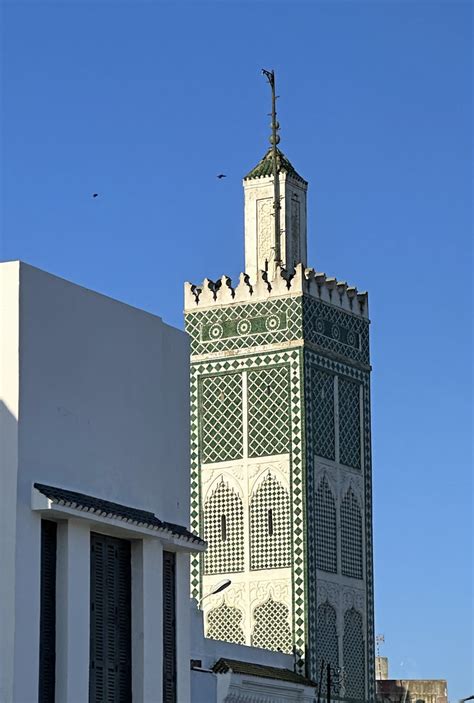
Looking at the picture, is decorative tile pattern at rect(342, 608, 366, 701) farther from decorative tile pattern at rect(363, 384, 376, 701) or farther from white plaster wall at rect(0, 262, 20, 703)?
white plaster wall at rect(0, 262, 20, 703)

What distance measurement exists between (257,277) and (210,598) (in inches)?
162

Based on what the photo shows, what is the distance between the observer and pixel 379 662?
4062 cm

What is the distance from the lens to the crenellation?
24.7m

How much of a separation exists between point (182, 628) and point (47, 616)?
6.30ft

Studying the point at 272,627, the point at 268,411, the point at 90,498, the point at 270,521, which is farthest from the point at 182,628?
the point at 268,411

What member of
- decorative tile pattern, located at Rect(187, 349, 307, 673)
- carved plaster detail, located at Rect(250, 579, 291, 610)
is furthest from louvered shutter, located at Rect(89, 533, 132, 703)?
carved plaster detail, located at Rect(250, 579, 291, 610)

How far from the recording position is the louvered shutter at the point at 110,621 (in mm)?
13922

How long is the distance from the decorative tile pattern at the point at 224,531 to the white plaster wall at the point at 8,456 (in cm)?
1168

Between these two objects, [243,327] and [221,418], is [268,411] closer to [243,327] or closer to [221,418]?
[221,418]

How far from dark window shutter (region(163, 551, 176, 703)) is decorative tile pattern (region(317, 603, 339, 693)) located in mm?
9288

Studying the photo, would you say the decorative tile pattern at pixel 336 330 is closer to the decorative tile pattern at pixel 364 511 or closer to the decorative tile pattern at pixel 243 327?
the decorative tile pattern at pixel 364 511

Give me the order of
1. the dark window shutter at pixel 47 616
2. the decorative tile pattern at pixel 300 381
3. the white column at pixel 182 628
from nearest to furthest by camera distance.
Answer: the dark window shutter at pixel 47 616 < the white column at pixel 182 628 < the decorative tile pattern at pixel 300 381

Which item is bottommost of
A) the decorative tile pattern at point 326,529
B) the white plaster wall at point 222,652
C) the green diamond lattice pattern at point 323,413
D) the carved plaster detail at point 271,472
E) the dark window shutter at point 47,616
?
the dark window shutter at point 47,616

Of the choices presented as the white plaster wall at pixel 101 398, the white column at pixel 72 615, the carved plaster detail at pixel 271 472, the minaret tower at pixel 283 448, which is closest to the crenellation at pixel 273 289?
the minaret tower at pixel 283 448
